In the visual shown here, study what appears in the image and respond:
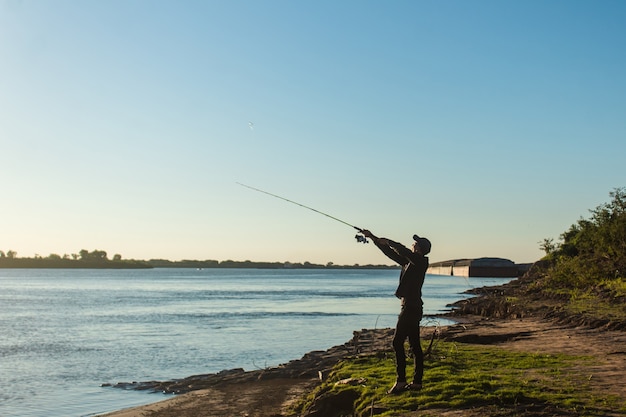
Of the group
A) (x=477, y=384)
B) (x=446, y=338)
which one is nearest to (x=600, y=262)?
(x=446, y=338)

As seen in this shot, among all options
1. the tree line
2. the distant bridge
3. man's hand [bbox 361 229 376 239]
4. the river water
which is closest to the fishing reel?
man's hand [bbox 361 229 376 239]

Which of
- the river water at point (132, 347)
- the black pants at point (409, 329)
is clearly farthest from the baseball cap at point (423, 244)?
the river water at point (132, 347)

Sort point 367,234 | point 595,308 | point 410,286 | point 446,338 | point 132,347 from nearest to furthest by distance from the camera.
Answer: point 410,286 → point 367,234 → point 446,338 → point 595,308 → point 132,347

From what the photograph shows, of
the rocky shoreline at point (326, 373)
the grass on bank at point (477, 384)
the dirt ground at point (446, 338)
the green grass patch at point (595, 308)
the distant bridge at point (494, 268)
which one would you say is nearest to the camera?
the grass on bank at point (477, 384)

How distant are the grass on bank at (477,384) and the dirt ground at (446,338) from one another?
475mm

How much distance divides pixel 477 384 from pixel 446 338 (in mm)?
9647

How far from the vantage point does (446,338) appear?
20797mm

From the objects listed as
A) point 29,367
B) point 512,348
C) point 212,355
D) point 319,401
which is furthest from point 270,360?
point 319,401

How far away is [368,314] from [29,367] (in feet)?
88.8

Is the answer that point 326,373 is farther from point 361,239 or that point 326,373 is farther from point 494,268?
point 494,268

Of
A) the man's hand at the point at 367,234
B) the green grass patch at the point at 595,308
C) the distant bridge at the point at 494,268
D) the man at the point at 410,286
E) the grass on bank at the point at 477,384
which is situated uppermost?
the distant bridge at the point at 494,268

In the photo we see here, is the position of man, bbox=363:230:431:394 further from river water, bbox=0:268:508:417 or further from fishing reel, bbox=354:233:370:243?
river water, bbox=0:268:508:417

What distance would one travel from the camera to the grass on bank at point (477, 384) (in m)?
10.0

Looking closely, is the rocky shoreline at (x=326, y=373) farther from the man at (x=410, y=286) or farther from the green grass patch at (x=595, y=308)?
the man at (x=410, y=286)
